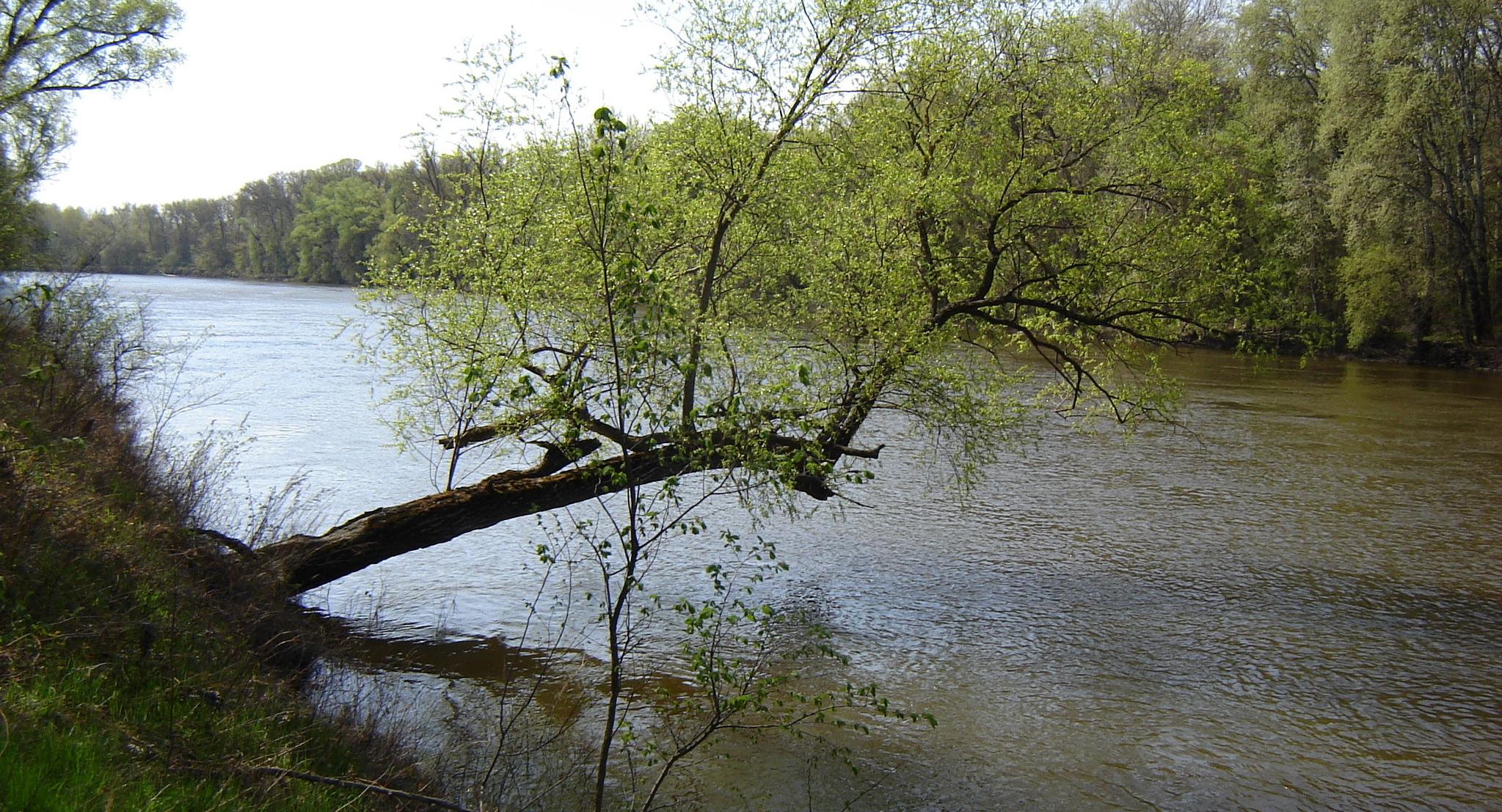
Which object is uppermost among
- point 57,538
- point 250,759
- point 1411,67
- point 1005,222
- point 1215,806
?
point 1411,67

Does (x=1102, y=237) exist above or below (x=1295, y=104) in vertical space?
below

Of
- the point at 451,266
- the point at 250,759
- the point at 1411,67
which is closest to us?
the point at 250,759

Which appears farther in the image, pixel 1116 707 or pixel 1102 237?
pixel 1102 237

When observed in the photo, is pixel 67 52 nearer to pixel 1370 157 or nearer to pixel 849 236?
pixel 849 236

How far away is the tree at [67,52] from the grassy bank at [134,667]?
1505 centimetres

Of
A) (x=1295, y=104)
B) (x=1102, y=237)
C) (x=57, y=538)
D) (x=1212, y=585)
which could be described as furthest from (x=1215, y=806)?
(x=1295, y=104)

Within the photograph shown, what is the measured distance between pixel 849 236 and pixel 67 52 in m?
25.3

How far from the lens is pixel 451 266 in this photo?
1126 cm

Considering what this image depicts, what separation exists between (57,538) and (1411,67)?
39864mm

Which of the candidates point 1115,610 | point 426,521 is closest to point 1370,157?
point 1115,610

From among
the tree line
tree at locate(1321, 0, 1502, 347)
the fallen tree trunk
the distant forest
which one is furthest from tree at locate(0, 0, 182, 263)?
the distant forest

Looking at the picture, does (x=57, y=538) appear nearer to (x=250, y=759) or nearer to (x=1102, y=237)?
(x=250, y=759)

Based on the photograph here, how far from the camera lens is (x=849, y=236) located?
37.7 ft

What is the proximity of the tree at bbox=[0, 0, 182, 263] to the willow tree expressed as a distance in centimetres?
1435
